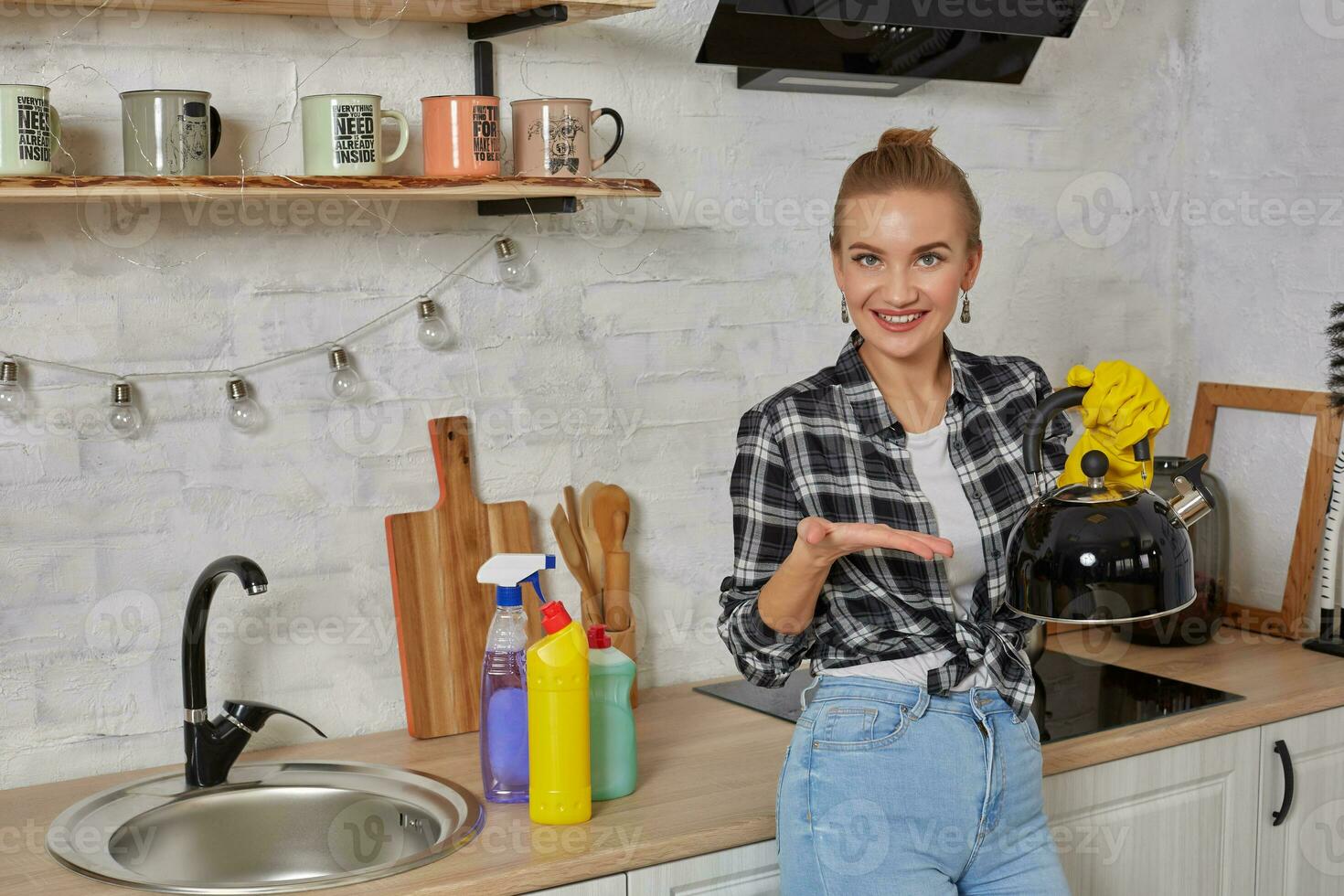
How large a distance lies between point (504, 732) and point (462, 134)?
2.27ft

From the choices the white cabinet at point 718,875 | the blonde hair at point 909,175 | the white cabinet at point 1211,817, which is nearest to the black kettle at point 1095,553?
the blonde hair at point 909,175

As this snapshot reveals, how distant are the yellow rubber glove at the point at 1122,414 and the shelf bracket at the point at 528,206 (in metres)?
0.75

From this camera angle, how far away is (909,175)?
145cm

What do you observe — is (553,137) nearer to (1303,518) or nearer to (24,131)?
(24,131)

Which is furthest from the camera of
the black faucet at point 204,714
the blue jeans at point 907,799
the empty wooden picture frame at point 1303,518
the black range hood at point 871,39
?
the empty wooden picture frame at point 1303,518

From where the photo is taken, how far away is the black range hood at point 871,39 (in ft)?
6.06

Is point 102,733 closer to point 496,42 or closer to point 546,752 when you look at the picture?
point 546,752

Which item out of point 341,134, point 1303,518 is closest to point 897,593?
point 341,134

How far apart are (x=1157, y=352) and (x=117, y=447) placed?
1773mm

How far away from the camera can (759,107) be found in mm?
2057

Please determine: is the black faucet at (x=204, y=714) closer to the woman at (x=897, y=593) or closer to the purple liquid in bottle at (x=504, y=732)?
the purple liquid in bottle at (x=504, y=732)

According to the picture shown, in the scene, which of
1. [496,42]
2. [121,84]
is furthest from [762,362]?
[121,84]

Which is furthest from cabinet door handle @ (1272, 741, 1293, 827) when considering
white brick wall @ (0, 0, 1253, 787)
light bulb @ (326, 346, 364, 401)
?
light bulb @ (326, 346, 364, 401)

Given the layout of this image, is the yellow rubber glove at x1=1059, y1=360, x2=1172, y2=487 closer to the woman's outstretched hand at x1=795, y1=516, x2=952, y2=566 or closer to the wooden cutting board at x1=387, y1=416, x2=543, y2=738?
the woman's outstretched hand at x1=795, y1=516, x2=952, y2=566
